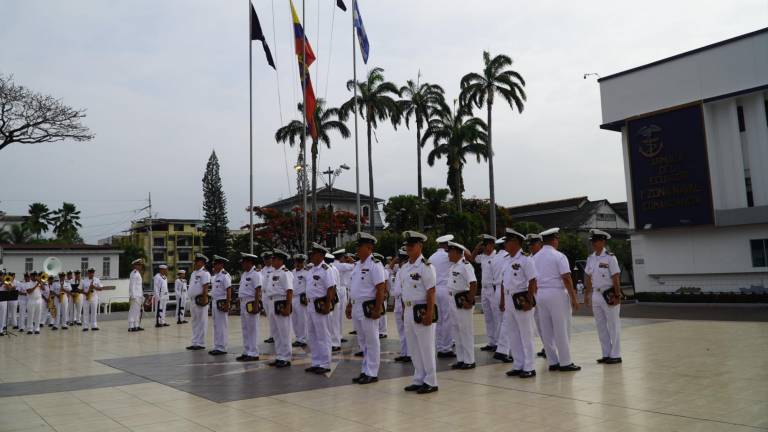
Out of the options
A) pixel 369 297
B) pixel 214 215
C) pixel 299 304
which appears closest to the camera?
pixel 369 297

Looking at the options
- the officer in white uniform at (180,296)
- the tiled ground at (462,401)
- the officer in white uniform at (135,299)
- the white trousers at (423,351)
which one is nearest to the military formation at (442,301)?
the white trousers at (423,351)

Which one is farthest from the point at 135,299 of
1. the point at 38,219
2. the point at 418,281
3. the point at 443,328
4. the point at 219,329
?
the point at 38,219

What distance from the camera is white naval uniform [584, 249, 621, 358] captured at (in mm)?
8586

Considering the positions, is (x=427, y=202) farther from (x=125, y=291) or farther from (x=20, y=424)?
(x=20, y=424)

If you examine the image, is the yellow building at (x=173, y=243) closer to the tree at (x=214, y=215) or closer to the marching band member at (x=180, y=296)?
the tree at (x=214, y=215)

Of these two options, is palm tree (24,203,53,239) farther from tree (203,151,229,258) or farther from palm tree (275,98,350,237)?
palm tree (275,98,350,237)

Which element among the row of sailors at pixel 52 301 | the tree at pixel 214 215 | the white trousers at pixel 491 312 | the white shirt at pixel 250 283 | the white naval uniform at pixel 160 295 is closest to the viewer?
the white trousers at pixel 491 312

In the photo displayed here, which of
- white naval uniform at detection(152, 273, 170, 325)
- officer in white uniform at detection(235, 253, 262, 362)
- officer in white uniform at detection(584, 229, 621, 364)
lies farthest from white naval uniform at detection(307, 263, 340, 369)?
white naval uniform at detection(152, 273, 170, 325)

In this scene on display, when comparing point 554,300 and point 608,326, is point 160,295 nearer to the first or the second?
point 554,300

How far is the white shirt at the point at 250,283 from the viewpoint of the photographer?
1045cm

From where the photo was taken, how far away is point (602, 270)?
877 cm

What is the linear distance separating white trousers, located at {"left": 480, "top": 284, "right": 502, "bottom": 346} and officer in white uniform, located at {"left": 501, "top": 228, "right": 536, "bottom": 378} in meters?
1.85

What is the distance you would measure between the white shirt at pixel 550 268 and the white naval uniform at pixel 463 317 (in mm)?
1011

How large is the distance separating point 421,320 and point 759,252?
2317cm
